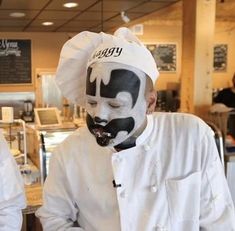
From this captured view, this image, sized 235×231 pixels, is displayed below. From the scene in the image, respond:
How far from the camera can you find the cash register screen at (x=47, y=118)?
3.02 m

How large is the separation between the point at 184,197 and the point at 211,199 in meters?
0.08

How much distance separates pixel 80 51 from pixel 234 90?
383cm

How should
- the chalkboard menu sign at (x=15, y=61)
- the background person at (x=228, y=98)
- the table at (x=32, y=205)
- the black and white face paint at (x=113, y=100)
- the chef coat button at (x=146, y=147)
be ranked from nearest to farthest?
the black and white face paint at (x=113, y=100)
the chef coat button at (x=146, y=147)
the table at (x=32, y=205)
the background person at (x=228, y=98)
the chalkboard menu sign at (x=15, y=61)

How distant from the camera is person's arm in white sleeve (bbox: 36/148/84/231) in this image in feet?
3.63

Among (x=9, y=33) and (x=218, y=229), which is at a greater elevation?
(x=9, y=33)

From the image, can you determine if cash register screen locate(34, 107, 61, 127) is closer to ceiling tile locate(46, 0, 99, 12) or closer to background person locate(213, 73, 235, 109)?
ceiling tile locate(46, 0, 99, 12)

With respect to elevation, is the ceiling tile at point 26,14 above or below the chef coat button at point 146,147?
above

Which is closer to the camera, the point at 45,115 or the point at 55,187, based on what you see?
the point at 55,187

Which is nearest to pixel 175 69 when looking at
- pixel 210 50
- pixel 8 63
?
pixel 8 63

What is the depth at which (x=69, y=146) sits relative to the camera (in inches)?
44.6

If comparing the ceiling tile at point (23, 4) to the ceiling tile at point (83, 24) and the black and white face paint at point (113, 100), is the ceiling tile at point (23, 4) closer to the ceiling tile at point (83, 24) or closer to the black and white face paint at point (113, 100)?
the ceiling tile at point (83, 24)

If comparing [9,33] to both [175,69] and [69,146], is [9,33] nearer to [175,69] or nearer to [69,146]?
[175,69]

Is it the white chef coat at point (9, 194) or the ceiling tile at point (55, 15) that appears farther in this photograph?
the ceiling tile at point (55, 15)

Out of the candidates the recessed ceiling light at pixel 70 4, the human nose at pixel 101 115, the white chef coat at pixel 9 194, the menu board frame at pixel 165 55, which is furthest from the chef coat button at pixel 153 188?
the menu board frame at pixel 165 55
